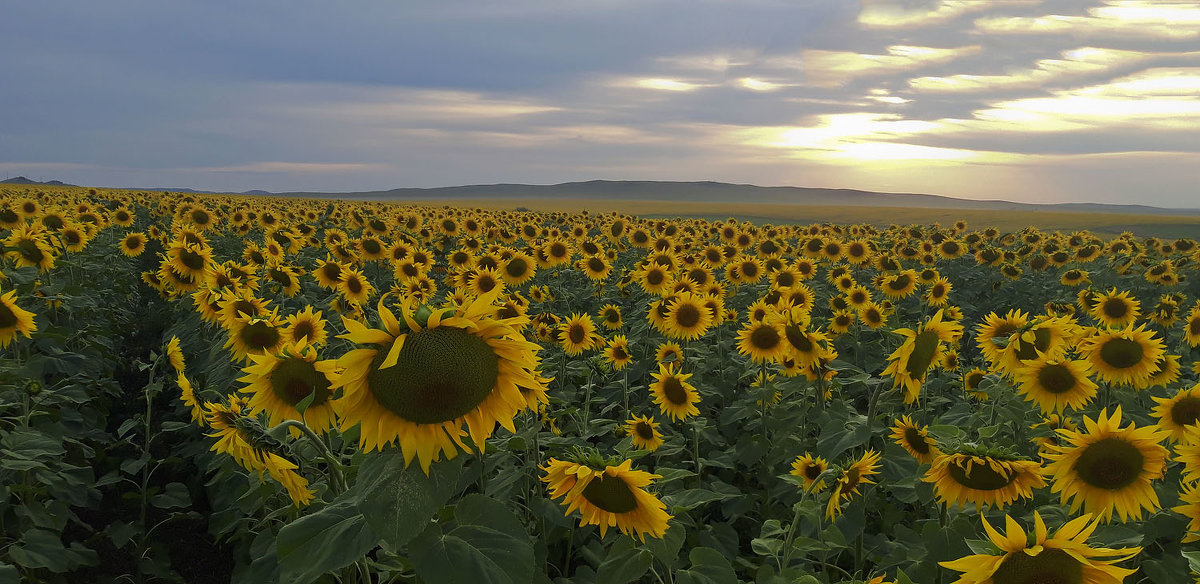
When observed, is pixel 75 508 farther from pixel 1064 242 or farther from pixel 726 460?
pixel 1064 242

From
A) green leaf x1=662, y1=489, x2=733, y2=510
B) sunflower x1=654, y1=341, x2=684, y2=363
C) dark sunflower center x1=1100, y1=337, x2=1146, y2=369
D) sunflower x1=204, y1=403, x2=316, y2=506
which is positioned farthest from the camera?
sunflower x1=654, y1=341, x2=684, y2=363

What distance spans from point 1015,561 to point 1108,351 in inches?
168

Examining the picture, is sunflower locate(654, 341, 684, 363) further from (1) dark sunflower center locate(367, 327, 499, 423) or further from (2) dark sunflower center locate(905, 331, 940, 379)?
(1) dark sunflower center locate(367, 327, 499, 423)

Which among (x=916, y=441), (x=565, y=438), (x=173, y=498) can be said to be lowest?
(x=173, y=498)

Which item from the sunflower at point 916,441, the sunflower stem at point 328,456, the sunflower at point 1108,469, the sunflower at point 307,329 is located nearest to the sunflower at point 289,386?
the sunflower stem at point 328,456

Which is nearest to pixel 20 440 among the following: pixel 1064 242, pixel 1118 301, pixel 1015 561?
pixel 1015 561

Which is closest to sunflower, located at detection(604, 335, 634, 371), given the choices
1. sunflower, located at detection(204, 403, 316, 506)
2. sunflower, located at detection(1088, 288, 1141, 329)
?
sunflower, located at detection(204, 403, 316, 506)

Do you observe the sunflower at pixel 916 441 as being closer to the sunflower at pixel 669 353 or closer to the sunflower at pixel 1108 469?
the sunflower at pixel 1108 469

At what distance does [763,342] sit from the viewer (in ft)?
20.1

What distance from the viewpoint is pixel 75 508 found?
619cm

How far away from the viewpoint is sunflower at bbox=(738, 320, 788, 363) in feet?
19.9

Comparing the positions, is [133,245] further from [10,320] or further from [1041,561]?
[1041,561]

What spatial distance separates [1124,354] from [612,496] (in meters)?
4.79

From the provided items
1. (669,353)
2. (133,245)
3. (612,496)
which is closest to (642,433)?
(612,496)
